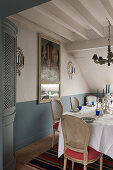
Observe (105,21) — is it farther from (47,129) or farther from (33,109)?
(47,129)

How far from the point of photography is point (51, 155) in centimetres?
278

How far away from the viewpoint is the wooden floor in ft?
8.27

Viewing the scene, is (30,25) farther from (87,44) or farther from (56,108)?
(56,108)

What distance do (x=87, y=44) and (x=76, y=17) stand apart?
1133mm

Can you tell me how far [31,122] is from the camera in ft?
11.1

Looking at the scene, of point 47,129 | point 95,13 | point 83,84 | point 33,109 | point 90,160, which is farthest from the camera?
point 83,84

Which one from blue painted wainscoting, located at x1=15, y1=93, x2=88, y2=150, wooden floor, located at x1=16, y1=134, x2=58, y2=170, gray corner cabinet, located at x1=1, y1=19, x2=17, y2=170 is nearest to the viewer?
gray corner cabinet, located at x1=1, y1=19, x2=17, y2=170

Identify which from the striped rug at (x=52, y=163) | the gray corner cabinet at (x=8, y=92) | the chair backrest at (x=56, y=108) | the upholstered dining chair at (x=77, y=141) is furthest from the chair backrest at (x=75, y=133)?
the chair backrest at (x=56, y=108)

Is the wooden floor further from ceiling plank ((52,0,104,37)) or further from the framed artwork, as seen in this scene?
ceiling plank ((52,0,104,37))

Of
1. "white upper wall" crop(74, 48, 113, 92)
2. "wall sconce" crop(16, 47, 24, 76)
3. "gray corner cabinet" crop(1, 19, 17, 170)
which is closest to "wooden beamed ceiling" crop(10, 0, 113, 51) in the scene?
"white upper wall" crop(74, 48, 113, 92)

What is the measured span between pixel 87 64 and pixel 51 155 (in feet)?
11.2

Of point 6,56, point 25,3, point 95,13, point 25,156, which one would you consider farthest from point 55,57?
point 25,3

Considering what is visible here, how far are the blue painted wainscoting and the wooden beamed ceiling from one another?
183 centimetres

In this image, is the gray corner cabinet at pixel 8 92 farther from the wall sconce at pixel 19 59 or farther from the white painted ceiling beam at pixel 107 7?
the white painted ceiling beam at pixel 107 7
